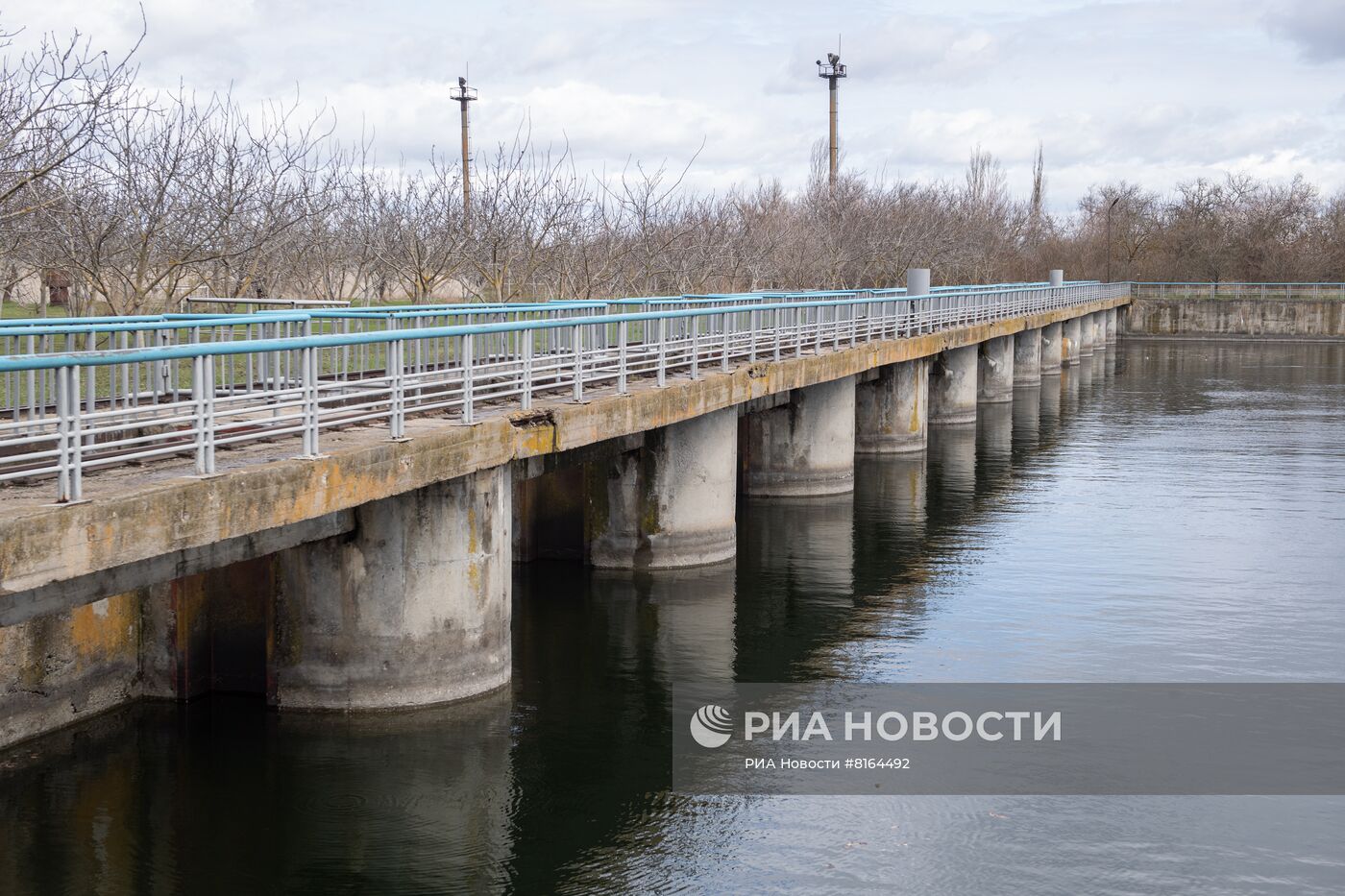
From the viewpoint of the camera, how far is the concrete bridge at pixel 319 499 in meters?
10.0

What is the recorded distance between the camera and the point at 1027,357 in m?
57.0

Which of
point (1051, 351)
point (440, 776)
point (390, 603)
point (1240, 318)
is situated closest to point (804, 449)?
point (390, 603)

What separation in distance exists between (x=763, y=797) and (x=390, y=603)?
12.3 ft

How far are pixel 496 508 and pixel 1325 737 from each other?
809 centimetres

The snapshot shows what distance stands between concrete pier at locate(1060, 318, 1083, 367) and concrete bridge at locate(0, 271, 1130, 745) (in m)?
44.5

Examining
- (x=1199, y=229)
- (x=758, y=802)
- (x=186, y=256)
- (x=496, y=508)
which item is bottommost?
(x=758, y=802)

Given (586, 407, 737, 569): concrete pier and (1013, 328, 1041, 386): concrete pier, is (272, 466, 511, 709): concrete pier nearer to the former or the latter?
(586, 407, 737, 569): concrete pier

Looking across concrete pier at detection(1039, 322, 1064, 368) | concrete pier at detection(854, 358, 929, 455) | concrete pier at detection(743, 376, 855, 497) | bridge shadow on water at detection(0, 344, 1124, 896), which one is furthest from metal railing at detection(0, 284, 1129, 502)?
concrete pier at detection(1039, 322, 1064, 368)

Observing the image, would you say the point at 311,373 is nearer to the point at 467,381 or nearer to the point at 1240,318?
the point at 467,381

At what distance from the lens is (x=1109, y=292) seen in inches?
3209

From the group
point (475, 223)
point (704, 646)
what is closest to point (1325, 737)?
point (704, 646)

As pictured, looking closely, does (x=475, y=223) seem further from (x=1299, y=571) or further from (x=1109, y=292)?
(x=1109, y=292)

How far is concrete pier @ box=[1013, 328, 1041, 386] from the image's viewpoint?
5638 centimetres

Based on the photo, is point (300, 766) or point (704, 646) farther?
point (704, 646)
